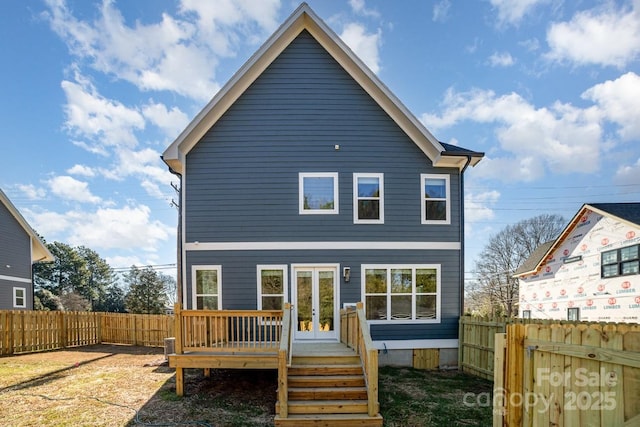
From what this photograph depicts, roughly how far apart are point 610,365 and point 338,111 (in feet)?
26.4

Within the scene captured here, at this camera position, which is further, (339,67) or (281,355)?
(339,67)

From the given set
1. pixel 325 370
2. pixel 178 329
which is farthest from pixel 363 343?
pixel 178 329

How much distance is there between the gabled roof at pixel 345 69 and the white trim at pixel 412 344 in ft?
16.2

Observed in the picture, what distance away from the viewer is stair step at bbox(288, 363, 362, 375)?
20.6 feet

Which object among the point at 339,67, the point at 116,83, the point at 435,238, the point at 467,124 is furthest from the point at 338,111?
the point at 467,124

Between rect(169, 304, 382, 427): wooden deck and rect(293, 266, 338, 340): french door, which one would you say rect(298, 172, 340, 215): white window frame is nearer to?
rect(293, 266, 338, 340): french door

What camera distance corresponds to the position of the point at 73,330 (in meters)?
12.9

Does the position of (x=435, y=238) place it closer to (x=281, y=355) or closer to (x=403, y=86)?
(x=403, y=86)

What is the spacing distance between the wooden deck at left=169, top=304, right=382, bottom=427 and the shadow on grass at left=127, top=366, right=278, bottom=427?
413mm

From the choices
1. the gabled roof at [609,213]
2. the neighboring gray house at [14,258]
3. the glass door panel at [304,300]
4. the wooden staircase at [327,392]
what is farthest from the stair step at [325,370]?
the neighboring gray house at [14,258]

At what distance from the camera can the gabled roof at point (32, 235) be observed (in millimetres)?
15234

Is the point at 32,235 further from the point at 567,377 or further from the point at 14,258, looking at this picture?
the point at 567,377

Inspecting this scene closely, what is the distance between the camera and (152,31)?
10.3 m

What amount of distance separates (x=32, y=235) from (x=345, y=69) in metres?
18.2
